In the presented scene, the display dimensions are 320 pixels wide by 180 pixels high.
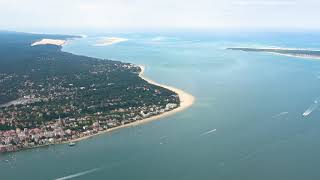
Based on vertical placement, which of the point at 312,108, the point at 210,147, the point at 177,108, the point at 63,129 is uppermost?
the point at 312,108

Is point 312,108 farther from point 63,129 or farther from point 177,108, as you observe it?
point 63,129

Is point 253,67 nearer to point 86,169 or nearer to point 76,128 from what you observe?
point 76,128

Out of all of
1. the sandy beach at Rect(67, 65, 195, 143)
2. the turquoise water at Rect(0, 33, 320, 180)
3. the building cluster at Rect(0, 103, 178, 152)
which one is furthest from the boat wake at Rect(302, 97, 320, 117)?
the building cluster at Rect(0, 103, 178, 152)

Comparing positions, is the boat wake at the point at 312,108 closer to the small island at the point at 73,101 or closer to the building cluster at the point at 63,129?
the small island at the point at 73,101

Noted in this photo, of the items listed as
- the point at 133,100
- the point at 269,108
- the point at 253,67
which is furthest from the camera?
the point at 253,67

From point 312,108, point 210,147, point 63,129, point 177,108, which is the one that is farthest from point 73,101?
point 312,108

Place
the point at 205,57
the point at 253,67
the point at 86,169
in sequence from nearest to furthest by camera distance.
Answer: the point at 86,169
the point at 253,67
the point at 205,57

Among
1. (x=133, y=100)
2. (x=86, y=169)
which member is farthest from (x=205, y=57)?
(x=86, y=169)

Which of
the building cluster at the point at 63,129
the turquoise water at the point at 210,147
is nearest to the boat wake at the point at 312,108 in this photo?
the turquoise water at the point at 210,147

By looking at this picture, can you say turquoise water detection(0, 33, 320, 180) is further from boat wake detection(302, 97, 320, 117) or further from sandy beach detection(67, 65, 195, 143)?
sandy beach detection(67, 65, 195, 143)
